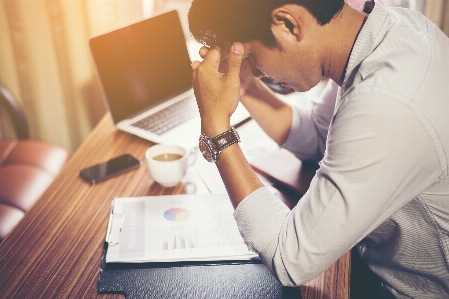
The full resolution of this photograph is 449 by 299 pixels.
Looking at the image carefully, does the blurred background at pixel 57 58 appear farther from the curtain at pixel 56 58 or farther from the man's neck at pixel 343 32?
the man's neck at pixel 343 32

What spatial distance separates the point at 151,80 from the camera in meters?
1.40

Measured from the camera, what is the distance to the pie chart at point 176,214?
906 mm

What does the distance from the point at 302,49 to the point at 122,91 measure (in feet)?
2.24

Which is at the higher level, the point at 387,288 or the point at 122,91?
the point at 122,91

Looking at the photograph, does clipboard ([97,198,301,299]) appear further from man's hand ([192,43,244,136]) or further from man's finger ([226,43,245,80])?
man's finger ([226,43,245,80])

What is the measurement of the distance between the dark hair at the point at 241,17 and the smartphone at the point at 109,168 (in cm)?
39

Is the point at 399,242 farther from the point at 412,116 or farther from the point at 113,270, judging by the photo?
the point at 113,270

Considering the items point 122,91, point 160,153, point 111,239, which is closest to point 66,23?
point 122,91

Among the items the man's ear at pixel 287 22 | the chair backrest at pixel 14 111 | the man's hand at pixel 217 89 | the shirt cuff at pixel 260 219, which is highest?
the man's ear at pixel 287 22

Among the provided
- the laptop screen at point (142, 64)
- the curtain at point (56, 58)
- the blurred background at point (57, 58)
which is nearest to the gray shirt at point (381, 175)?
the laptop screen at point (142, 64)

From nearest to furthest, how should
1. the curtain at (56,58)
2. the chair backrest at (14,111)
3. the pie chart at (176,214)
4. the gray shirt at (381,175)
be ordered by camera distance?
the gray shirt at (381,175), the pie chart at (176,214), the chair backrest at (14,111), the curtain at (56,58)

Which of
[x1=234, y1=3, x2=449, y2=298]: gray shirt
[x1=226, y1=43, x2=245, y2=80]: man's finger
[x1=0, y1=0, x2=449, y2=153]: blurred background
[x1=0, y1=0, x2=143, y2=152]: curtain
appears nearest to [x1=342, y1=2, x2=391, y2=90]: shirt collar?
[x1=234, y1=3, x2=449, y2=298]: gray shirt

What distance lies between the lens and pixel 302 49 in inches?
32.3

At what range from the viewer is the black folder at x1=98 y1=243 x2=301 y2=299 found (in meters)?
0.74
